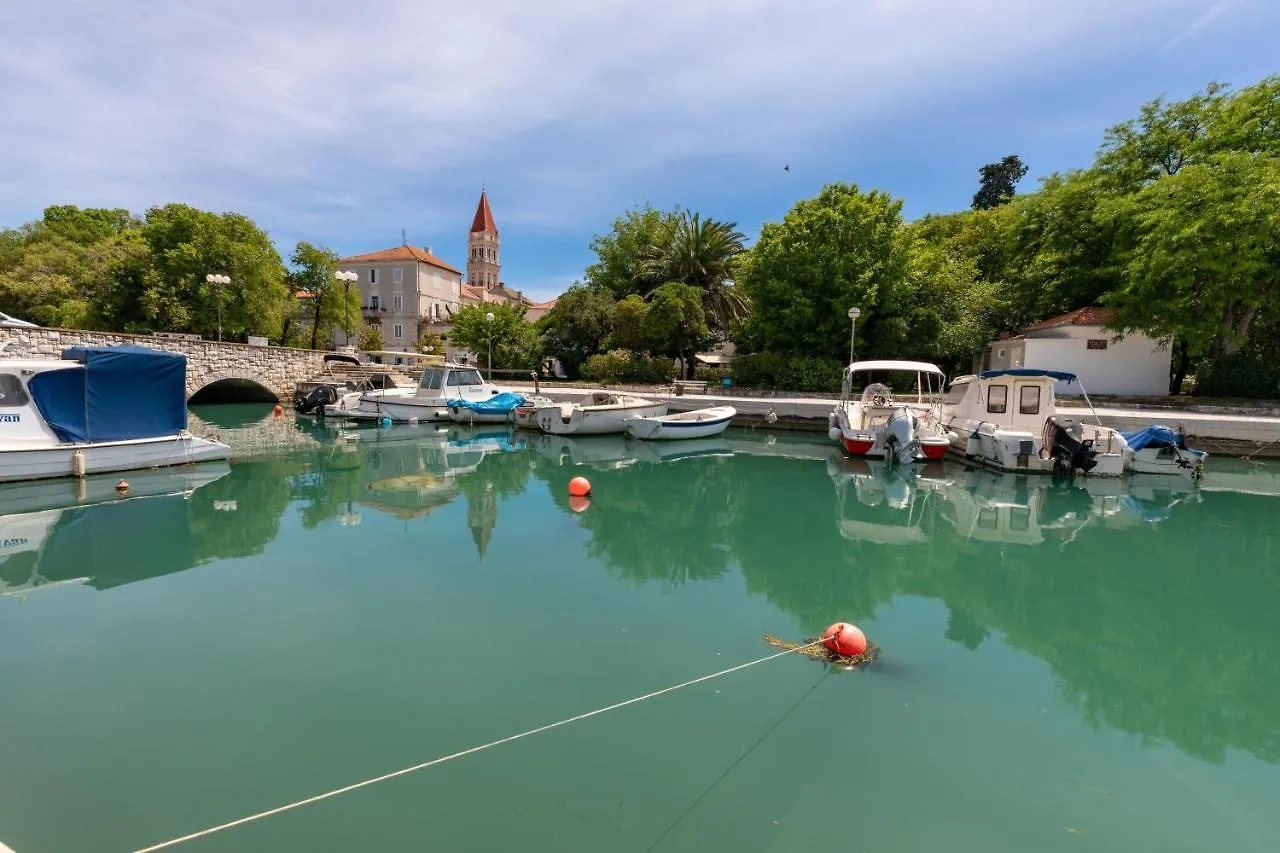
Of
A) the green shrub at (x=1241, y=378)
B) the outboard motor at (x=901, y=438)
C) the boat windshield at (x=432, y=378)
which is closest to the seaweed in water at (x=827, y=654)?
the outboard motor at (x=901, y=438)

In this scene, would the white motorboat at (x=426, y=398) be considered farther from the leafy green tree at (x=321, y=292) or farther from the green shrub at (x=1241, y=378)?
the green shrub at (x=1241, y=378)

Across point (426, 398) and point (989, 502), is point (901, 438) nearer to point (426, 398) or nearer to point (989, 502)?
point (989, 502)

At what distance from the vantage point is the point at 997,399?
55.4ft

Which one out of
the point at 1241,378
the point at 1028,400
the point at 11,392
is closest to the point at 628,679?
the point at 11,392

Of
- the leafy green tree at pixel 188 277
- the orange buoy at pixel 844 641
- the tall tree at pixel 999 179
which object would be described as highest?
the tall tree at pixel 999 179

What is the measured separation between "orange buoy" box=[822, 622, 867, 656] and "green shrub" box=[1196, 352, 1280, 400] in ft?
88.3

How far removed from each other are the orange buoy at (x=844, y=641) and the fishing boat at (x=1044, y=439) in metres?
12.3

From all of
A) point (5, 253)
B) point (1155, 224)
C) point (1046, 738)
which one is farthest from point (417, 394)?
point (5, 253)

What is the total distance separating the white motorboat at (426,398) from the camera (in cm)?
2433

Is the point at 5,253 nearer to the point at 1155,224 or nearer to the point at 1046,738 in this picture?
the point at 1046,738

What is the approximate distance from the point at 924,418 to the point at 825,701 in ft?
52.6

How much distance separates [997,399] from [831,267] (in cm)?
1145

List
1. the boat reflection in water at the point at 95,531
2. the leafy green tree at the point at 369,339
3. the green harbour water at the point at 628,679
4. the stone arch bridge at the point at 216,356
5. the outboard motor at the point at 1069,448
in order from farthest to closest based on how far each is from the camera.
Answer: the leafy green tree at the point at 369,339
the stone arch bridge at the point at 216,356
the outboard motor at the point at 1069,448
the boat reflection in water at the point at 95,531
the green harbour water at the point at 628,679

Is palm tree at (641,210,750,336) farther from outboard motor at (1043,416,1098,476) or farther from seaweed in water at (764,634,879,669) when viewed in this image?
seaweed in water at (764,634,879,669)
